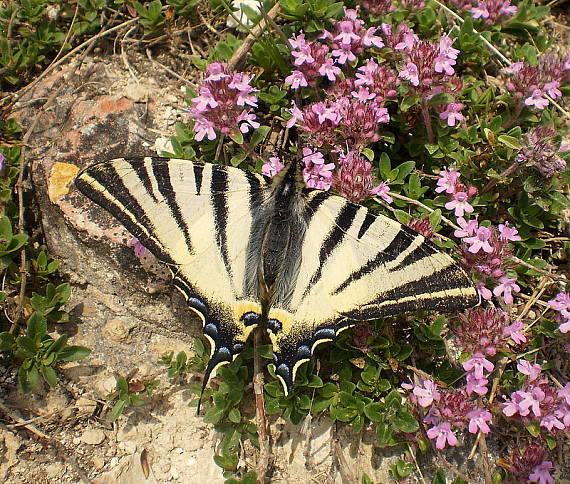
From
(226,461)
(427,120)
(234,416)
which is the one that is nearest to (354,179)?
(427,120)

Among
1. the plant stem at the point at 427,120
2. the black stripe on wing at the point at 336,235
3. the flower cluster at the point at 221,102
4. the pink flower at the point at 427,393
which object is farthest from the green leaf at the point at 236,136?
the pink flower at the point at 427,393

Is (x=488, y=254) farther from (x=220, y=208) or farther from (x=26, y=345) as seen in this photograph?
(x=26, y=345)

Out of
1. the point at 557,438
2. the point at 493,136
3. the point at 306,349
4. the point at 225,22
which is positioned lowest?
the point at 557,438

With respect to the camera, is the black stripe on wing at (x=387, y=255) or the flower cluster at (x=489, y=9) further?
the flower cluster at (x=489, y=9)

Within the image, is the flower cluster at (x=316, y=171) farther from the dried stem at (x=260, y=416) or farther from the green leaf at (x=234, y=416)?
the green leaf at (x=234, y=416)

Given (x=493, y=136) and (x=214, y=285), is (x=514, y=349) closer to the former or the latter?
(x=493, y=136)

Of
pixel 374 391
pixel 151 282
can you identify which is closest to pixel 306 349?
pixel 374 391

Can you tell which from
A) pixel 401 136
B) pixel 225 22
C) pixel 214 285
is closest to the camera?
pixel 214 285
